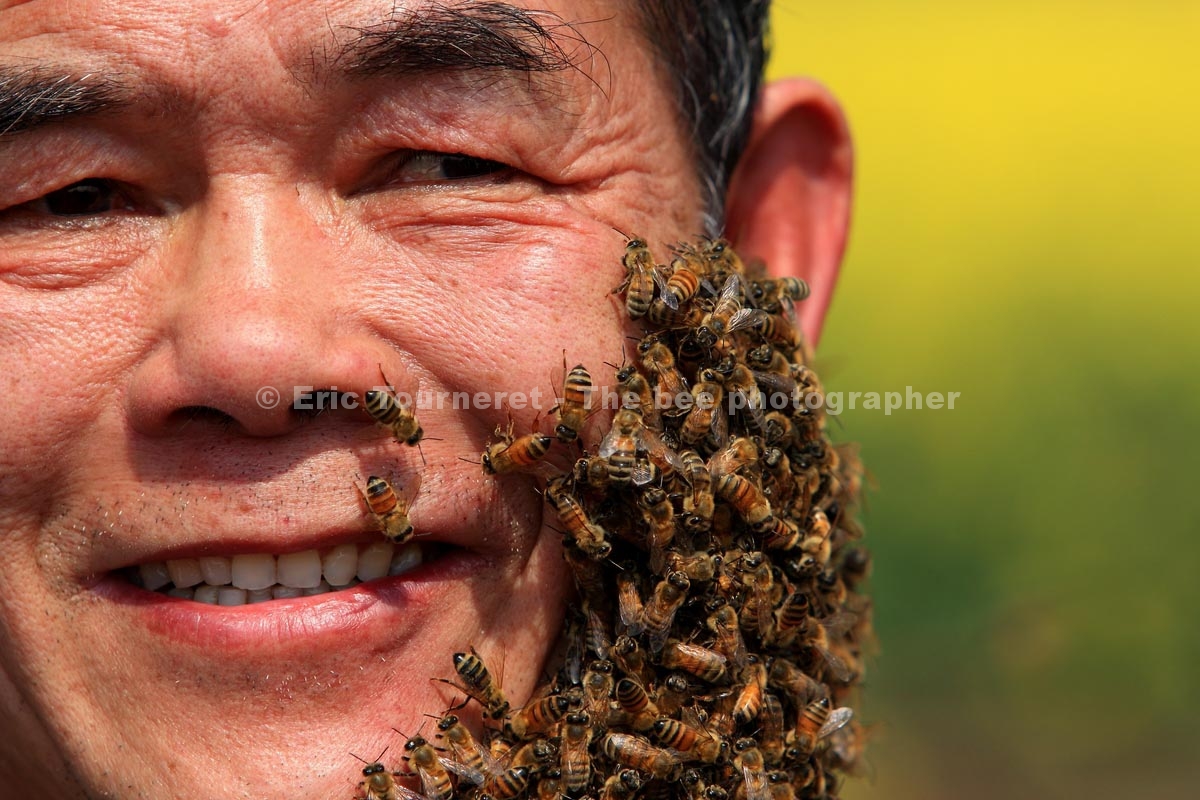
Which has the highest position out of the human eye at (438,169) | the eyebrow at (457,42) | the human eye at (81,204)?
the eyebrow at (457,42)

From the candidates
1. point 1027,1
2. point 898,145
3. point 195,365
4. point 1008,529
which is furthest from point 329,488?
point 1027,1

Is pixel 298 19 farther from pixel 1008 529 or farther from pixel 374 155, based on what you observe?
pixel 1008 529

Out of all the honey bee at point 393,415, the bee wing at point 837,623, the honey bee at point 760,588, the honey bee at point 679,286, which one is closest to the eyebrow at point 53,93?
the honey bee at point 393,415

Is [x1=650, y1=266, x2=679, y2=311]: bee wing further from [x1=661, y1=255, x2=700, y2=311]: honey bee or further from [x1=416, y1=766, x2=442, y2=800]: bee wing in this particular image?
[x1=416, y1=766, x2=442, y2=800]: bee wing

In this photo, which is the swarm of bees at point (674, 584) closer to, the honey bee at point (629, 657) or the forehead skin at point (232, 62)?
the honey bee at point (629, 657)

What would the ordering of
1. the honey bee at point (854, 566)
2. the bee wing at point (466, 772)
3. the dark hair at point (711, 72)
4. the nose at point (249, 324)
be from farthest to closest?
the honey bee at point (854, 566) → the dark hair at point (711, 72) → the bee wing at point (466, 772) → the nose at point (249, 324)
